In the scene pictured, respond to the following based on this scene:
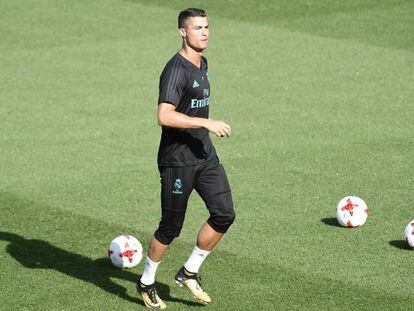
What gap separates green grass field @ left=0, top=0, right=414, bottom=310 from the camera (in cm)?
1196

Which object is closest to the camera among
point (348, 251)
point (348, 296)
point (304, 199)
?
point (348, 296)

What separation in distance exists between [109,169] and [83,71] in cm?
692

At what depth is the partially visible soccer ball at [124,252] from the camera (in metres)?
12.2

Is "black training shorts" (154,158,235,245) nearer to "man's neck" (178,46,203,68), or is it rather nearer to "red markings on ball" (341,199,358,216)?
"man's neck" (178,46,203,68)

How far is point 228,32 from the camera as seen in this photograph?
86.1ft

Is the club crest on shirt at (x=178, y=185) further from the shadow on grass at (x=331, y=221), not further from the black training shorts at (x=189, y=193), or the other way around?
the shadow on grass at (x=331, y=221)

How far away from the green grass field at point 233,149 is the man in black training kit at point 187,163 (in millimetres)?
542

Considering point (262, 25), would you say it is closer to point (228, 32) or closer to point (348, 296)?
point (228, 32)

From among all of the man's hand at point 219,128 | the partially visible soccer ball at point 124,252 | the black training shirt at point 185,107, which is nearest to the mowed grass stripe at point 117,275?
the partially visible soccer ball at point 124,252

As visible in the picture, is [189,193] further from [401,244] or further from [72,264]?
[401,244]

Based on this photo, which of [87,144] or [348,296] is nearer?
[348,296]

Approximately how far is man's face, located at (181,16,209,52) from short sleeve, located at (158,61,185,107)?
286 millimetres

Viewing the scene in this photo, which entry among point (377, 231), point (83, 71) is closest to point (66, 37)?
point (83, 71)

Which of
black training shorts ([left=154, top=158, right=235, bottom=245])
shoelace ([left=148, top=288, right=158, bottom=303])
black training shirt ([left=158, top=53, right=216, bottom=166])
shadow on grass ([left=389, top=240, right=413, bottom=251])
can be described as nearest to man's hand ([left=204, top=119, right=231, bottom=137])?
black training shirt ([left=158, top=53, right=216, bottom=166])
